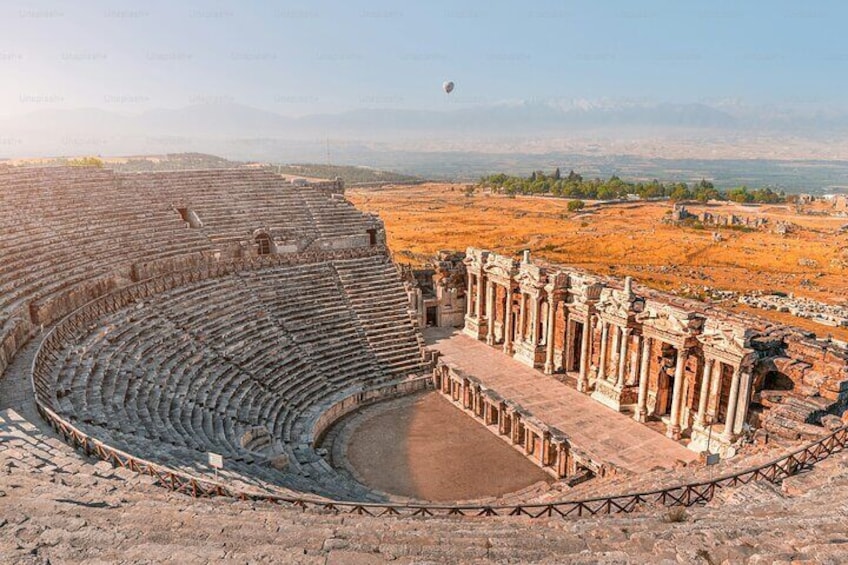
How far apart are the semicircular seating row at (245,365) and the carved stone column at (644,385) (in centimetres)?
1039

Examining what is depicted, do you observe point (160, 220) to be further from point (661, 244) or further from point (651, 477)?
point (661, 244)

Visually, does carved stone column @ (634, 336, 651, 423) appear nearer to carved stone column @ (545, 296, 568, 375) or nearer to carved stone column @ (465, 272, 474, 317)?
carved stone column @ (545, 296, 568, 375)

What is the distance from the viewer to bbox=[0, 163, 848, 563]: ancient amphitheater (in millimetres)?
10023

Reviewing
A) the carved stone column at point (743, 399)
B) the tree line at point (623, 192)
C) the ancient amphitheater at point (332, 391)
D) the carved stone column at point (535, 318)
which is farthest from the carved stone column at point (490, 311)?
the tree line at point (623, 192)

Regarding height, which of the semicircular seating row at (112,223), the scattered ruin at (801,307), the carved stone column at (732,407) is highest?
the semicircular seating row at (112,223)

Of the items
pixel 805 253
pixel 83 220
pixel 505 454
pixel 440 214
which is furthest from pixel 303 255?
pixel 440 214

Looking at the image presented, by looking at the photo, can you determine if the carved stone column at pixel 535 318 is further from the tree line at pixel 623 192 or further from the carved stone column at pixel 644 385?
the tree line at pixel 623 192

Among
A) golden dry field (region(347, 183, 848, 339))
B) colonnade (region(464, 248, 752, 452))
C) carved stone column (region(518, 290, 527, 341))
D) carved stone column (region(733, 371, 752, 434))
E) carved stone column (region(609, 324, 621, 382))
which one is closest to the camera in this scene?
carved stone column (region(733, 371, 752, 434))

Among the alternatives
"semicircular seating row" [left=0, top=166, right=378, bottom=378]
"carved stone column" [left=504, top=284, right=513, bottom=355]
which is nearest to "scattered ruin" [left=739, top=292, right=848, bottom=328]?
"carved stone column" [left=504, top=284, right=513, bottom=355]

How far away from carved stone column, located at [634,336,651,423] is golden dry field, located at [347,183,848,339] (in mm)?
20643

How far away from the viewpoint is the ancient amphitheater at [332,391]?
395 inches

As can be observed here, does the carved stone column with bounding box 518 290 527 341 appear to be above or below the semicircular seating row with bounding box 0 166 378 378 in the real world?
below

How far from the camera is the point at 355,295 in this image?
106 ft

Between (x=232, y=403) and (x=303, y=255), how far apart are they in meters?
12.4
